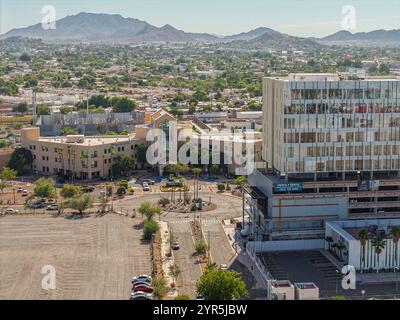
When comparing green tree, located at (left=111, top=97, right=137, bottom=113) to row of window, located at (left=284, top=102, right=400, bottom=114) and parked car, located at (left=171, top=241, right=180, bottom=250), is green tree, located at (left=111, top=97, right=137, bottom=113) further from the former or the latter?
row of window, located at (left=284, top=102, right=400, bottom=114)

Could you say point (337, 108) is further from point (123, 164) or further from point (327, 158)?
point (123, 164)

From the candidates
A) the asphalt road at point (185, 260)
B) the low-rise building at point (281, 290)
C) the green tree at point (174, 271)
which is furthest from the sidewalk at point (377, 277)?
the green tree at point (174, 271)

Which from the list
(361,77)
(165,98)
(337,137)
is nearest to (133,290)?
(337,137)

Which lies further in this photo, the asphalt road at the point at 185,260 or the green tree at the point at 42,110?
the green tree at the point at 42,110

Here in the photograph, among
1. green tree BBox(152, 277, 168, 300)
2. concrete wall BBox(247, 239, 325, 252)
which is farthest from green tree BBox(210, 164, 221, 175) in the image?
green tree BBox(152, 277, 168, 300)

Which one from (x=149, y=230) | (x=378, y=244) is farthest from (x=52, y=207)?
(x=378, y=244)

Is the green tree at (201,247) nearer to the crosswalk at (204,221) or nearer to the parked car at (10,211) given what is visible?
the crosswalk at (204,221)
